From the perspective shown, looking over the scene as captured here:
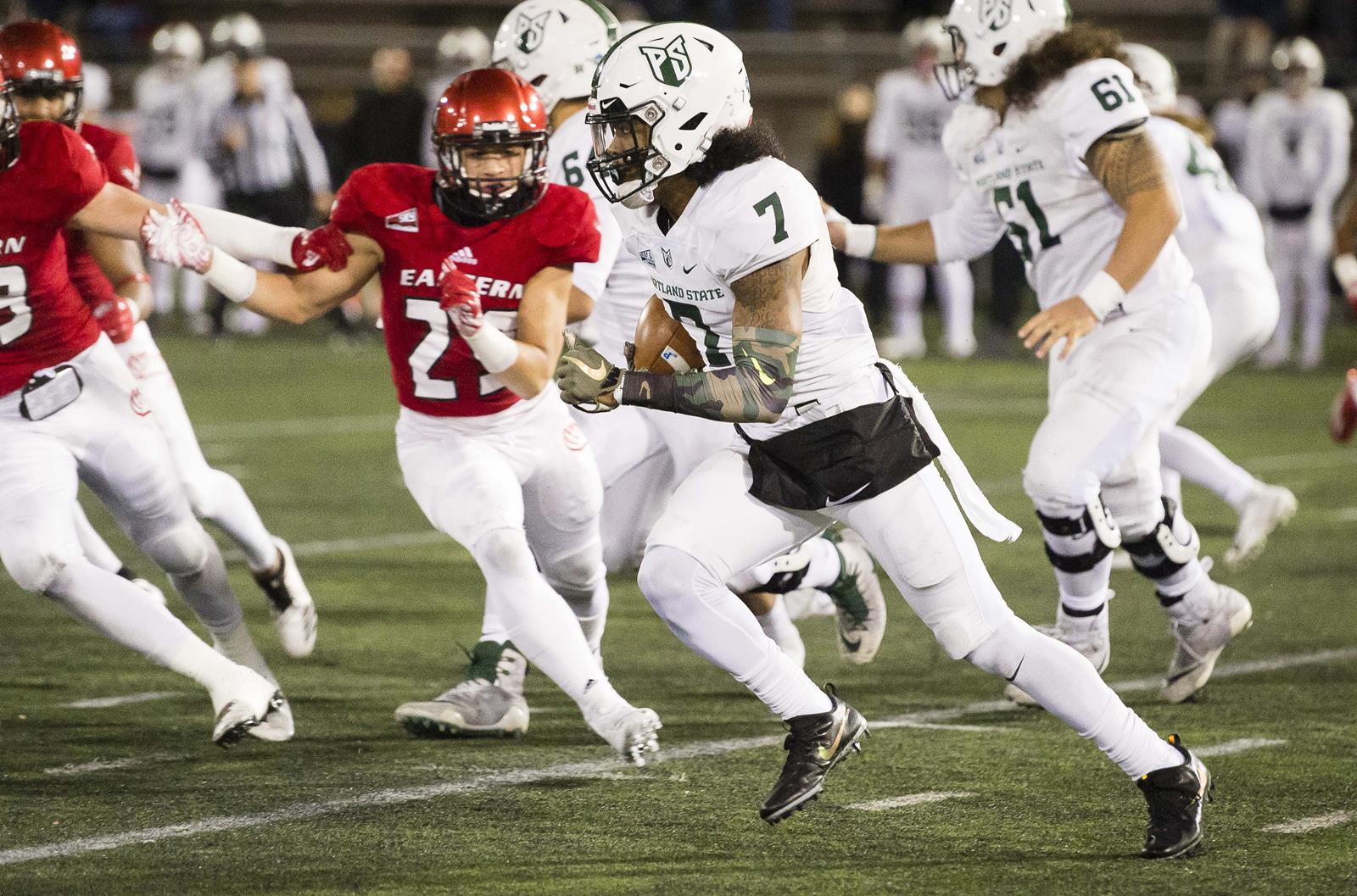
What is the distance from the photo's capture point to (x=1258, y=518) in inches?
→ 252

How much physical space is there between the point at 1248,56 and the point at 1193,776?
46.2 feet

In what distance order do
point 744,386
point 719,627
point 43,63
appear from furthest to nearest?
point 43,63, point 719,627, point 744,386

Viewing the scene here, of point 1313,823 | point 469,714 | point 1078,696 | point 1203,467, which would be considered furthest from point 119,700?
point 1203,467

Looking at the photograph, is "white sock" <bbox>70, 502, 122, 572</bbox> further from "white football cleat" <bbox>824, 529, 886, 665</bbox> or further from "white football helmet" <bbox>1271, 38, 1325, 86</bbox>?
"white football helmet" <bbox>1271, 38, 1325, 86</bbox>

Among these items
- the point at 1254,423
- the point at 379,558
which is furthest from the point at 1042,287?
the point at 1254,423

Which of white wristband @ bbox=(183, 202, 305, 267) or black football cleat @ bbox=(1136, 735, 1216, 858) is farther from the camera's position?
white wristband @ bbox=(183, 202, 305, 267)

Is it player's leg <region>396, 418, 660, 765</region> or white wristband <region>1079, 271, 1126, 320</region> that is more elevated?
white wristband <region>1079, 271, 1126, 320</region>

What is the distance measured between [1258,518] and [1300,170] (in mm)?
7097

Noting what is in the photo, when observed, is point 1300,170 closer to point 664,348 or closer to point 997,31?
point 997,31

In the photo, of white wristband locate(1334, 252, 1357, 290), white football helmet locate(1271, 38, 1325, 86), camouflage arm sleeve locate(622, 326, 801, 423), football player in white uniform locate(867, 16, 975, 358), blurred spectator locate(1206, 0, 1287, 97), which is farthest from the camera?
blurred spectator locate(1206, 0, 1287, 97)

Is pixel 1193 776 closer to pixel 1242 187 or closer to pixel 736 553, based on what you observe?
pixel 736 553

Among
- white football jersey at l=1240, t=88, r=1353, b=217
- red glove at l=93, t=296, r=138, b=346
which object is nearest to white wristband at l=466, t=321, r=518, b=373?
red glove at l=93, t=296, r=138, b=346

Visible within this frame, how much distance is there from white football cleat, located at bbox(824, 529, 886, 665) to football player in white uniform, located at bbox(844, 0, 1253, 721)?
1.65 feet

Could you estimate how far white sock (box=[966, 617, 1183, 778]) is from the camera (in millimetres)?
3730
